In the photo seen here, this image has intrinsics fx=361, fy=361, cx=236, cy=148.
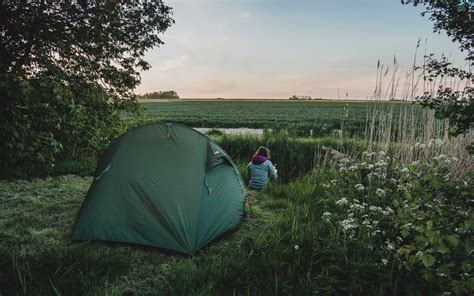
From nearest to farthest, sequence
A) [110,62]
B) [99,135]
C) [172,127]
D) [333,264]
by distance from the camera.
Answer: [333,264] < [172,127] < [110,62] < [99,135]

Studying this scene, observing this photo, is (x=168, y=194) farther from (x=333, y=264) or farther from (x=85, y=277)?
(x=333, y=264)

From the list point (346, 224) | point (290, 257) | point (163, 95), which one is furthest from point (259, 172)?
point (163, 95)

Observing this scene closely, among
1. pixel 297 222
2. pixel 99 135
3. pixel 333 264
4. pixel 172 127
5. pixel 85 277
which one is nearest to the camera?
pixel 85 277

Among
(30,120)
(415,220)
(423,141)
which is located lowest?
(415,220)

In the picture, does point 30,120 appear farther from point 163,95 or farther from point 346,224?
point 163,95

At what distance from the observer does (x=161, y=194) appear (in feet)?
16.4

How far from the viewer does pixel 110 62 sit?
762 cm

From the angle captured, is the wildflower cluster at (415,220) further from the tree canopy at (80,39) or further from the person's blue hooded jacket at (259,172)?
the tree canopy at (80,39)

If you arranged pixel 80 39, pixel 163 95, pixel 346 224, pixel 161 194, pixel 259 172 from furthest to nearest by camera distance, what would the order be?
1. pixel 163 95
2. pixel 259 172
3. pixel 80 39
4. pixel 161 194
5. pixel 346 224

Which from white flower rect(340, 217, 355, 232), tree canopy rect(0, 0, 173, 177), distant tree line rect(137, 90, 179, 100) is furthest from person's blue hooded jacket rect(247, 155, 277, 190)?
distant tree line rect(137, 90, 179, 100)

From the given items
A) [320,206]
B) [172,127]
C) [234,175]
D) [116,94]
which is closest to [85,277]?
[172,127]

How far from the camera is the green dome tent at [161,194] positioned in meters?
4.80

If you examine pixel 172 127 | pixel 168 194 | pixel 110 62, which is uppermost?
pixel 110 62

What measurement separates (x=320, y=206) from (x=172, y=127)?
2.66 metres
